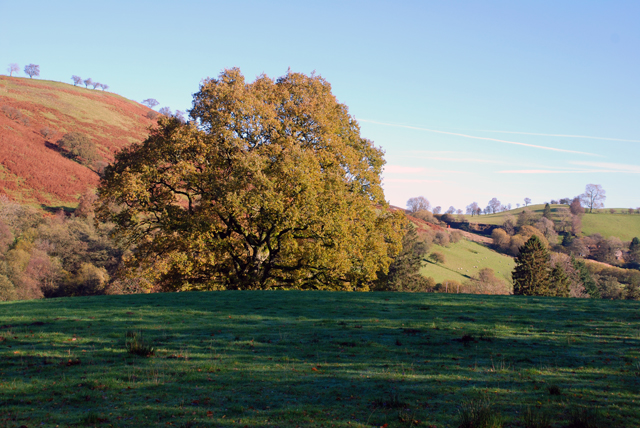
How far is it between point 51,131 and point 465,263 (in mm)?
124275

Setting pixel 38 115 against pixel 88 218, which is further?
pixel 38 115

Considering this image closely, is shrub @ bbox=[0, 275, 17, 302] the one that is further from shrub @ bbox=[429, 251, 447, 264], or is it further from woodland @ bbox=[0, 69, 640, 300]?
shrub @ bbox=[429, 251, 447, 264]

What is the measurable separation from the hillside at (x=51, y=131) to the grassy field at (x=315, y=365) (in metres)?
92.6

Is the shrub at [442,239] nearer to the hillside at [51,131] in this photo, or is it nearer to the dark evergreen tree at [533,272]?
the dark evergreen tree at [533,272]

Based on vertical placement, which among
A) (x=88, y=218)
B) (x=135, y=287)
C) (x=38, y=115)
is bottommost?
(x=135, y=287)

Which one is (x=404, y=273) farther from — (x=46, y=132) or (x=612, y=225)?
(x=612, y=225)

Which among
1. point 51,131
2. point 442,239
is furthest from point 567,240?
point 51,131

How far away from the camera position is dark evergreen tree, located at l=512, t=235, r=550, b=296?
2758 inches

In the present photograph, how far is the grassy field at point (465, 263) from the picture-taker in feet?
318

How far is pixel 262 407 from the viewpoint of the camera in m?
7.70

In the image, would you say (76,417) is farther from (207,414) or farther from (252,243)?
(252,243)

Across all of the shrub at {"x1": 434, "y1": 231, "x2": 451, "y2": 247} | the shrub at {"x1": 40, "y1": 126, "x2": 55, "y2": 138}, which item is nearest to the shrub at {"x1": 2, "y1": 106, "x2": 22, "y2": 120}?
the shrub at {"x1": 40, "y1": 126, "x2": 55, "y2": 138}

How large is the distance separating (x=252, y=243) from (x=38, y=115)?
137 m

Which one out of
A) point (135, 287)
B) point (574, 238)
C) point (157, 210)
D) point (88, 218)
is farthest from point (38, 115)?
point (574, 238)
